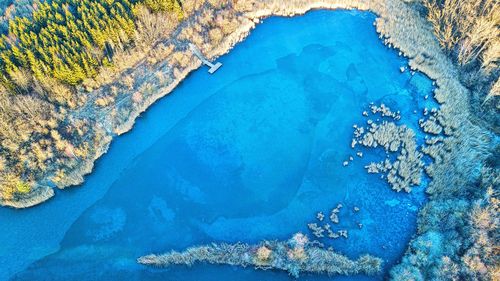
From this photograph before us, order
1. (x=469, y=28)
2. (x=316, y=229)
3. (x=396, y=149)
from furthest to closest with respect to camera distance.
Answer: (x=469, y=28), (x=396, y=149), (x=316, y=229)

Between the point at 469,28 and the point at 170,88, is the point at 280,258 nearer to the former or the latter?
the point at 170,88

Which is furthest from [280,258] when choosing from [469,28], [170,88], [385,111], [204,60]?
[469,28]

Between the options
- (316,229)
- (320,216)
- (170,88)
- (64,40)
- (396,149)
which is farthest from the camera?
(170,88)

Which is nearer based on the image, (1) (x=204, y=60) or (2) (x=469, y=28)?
(2) (x=469, y=28)

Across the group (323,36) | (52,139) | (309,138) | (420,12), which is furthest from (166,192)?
(420,12)

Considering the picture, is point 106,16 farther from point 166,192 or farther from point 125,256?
point 125,256

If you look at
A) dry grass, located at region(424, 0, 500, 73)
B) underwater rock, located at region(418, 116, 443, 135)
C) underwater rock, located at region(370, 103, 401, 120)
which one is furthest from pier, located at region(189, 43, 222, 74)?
dry grass, located at region(424, 0, 500, 73)

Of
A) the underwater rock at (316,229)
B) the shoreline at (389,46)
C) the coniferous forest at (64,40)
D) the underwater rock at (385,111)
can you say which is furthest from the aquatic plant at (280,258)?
the coniferous forest at (64,40)

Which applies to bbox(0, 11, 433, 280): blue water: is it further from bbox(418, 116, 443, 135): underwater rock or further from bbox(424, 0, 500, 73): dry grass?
bbox(424, 0, 500, 73): dry grass

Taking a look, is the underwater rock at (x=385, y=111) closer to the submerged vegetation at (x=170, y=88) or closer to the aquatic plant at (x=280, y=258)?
A: the submerged vegetation at (x=170, y=88)
